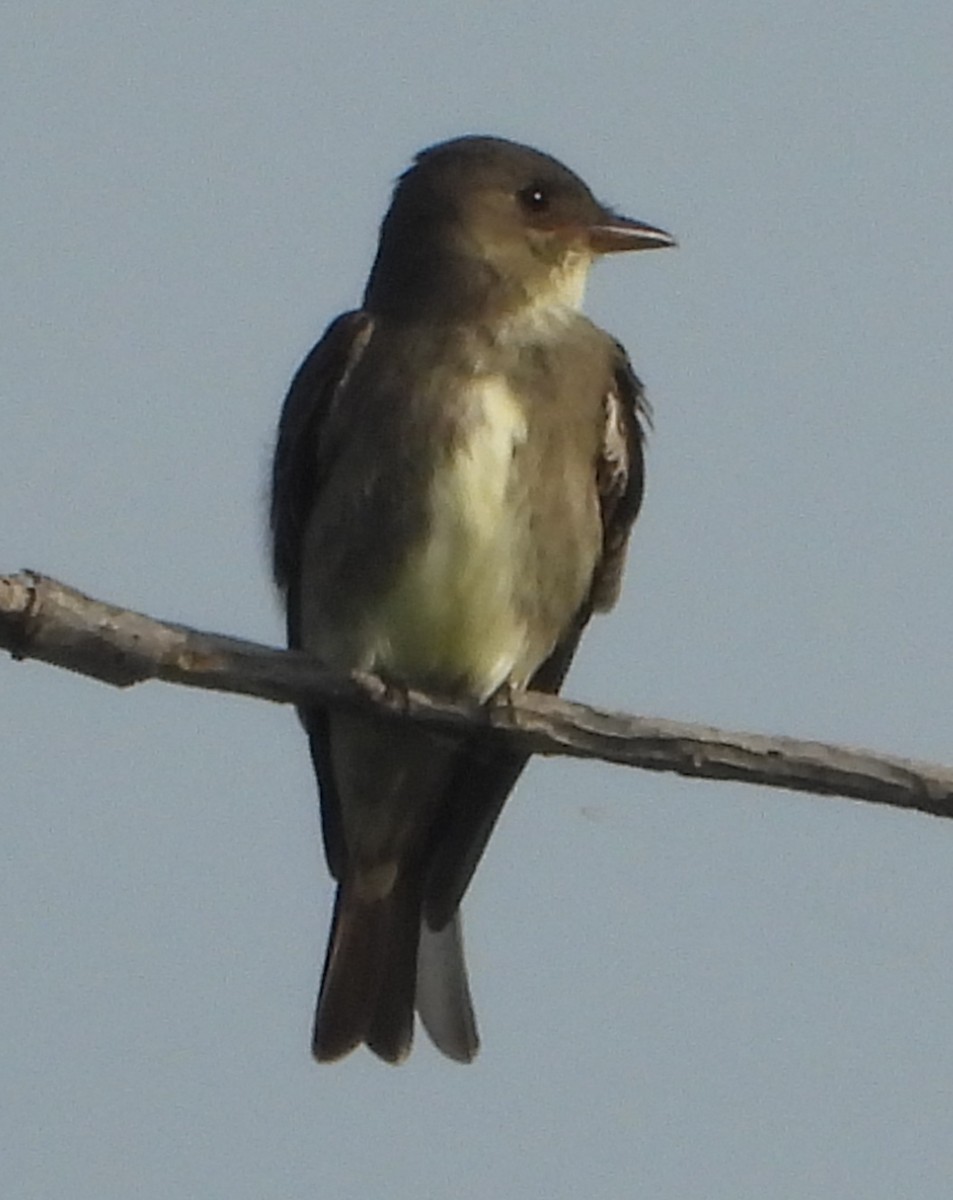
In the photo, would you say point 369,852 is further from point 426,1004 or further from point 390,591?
point 390,591

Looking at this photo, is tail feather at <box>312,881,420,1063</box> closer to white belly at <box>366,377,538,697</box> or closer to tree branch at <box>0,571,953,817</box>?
white belly at <box>366,377,538,697</box>

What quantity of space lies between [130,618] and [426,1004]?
1.98 m

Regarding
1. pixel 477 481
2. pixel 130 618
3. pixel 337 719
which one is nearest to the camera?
pixel 130 618

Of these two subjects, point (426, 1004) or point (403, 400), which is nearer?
point (403, 400)

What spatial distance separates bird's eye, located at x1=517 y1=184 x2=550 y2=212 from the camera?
6453 millimetres

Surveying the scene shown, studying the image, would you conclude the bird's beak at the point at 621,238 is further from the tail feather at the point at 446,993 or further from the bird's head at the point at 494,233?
the tail feather at the point at 446,993

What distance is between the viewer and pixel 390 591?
5777 mm

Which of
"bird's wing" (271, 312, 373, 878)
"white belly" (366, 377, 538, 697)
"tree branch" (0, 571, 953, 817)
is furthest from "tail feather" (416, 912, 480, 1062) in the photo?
"tree branch" (0, 571, 953, 817)

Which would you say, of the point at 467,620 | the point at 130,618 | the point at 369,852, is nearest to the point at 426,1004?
the point at 369,852

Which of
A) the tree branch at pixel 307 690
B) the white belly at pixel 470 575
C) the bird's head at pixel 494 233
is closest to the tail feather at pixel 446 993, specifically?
the white belly at pixel 470 575

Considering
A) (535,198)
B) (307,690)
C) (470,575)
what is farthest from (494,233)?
(307,690)

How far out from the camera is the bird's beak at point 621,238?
21.0ft

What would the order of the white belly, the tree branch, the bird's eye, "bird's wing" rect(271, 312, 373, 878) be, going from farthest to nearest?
the bird's eye < "bird's wing" rect(271, 312, 373, 878) < the white belly < the tree branch

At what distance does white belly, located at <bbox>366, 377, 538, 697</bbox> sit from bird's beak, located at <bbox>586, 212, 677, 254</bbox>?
0.70 metres
